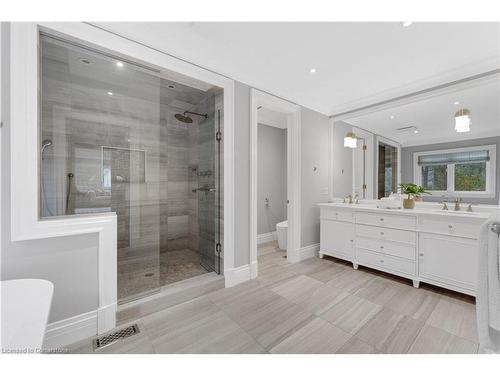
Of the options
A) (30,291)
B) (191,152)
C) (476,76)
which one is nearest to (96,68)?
(191,152)

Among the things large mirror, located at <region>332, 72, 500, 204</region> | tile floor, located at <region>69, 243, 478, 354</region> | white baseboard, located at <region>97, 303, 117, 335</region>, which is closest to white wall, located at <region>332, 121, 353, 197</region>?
large mirror, located at <region>332, 72, 500, 204</region>

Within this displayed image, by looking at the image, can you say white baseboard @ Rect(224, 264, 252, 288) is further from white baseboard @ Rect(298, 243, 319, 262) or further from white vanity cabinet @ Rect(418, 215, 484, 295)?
white vanity cabinet @ Rect(418, 215, 484, 295)

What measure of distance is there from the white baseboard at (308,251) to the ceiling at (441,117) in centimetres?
194

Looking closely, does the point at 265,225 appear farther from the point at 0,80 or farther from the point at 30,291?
the point at 0,80

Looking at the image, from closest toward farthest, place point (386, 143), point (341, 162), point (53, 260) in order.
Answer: point (53, 260) < point (386, 143) < point (341, 162)

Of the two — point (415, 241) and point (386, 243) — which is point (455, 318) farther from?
point (386, 243)

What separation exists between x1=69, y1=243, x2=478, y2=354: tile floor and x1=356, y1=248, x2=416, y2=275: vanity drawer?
0.16 m

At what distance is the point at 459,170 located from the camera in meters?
2.22

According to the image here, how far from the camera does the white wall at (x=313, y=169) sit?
10.2 feet

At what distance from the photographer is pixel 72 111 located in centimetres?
198

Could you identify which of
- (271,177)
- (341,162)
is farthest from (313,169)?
(271,177)

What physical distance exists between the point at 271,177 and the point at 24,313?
3.75 metres
